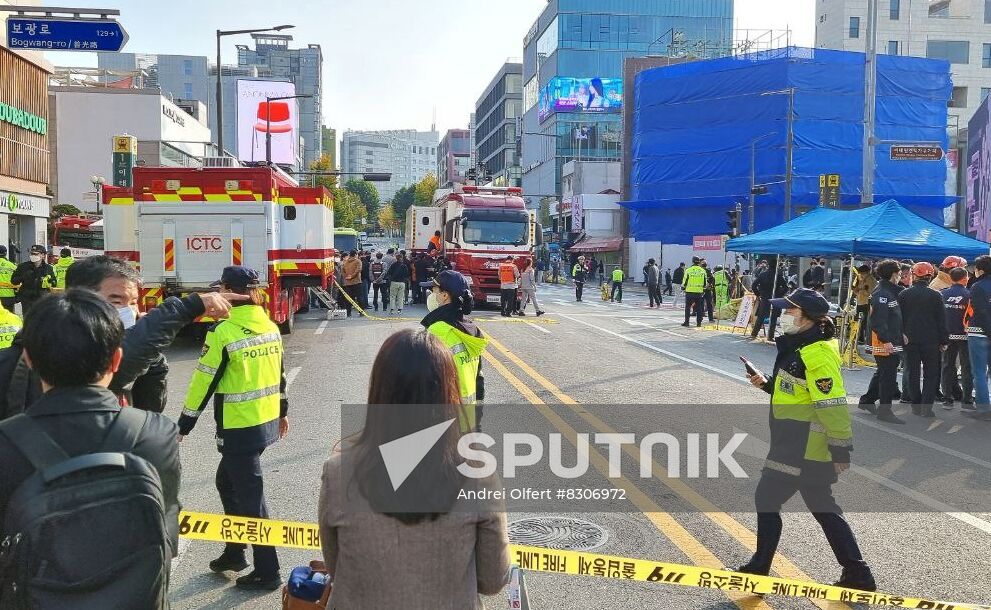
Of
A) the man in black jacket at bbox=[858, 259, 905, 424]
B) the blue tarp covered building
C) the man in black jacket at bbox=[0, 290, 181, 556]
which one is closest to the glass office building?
the blue tarp covered building

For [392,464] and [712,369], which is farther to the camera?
[712,369]

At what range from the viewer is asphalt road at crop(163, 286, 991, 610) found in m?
5.10

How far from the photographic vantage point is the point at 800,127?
165 ft

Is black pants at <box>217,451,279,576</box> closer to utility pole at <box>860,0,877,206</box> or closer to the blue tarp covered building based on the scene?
utility pole at <box>860,0,877,206</box>

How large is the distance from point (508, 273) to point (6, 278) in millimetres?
12046

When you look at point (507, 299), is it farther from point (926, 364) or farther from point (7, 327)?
point (7, 327)

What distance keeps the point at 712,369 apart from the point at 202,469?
362 inches

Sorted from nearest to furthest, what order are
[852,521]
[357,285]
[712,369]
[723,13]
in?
1. [852,521]
2. [712,369]
3. [357,285]
4. [723,13]

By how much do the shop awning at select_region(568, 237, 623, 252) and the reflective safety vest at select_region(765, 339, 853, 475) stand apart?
58.9 m

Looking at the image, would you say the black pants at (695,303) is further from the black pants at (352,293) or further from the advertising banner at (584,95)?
the advertising banner at (584,95)

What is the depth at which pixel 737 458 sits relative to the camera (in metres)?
8.32

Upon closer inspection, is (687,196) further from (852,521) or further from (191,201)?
(852,521)

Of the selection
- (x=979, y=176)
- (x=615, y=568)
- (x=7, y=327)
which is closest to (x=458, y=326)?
(x=615, y=568)

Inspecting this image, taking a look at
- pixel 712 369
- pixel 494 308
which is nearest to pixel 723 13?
pixel 494 308
